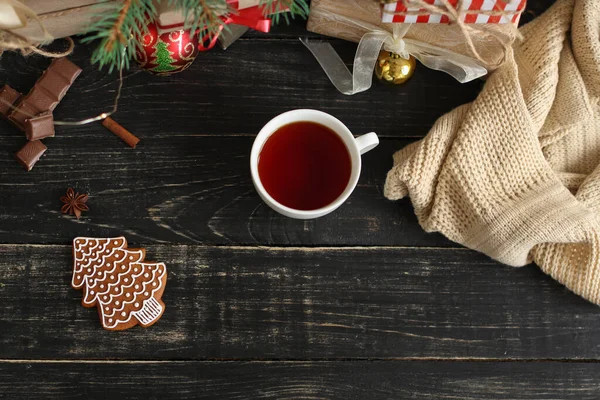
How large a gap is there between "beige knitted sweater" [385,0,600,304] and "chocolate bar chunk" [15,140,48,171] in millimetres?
508

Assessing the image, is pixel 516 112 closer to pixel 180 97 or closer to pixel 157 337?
pixel 180 97

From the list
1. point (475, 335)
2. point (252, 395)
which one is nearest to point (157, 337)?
point (252, 395)

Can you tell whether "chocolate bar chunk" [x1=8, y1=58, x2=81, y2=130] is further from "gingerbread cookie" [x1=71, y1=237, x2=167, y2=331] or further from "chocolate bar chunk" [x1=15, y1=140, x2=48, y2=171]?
"gingerbread cookie" [x1=71, y1=237, x2=167, y2=331]

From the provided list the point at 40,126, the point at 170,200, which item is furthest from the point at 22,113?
the point at 170,200

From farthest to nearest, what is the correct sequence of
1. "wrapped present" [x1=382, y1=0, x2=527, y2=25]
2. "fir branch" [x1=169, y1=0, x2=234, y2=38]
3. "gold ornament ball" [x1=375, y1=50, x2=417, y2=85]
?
"gold ornament ball" [x1=375, y1=50, x2=417, y2=85], "wrapped present" [x1=382, y1=0, x2=527, y2=25], "fir branch" [x1=169, y1=0, x2=234, y2=38]

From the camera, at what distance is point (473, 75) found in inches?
33.0

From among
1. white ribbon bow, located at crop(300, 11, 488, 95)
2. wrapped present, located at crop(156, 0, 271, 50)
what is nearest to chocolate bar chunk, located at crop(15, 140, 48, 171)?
wrapped present, located at crop(156, 0, 271, 50)

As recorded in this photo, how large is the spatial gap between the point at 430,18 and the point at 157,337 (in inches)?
22.9

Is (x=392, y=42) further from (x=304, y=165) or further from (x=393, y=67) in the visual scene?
(x=304, y=165)

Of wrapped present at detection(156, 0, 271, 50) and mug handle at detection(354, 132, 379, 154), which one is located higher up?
wrapped present at detection(156, 0, 271, 50)

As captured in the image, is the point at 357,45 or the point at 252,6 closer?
the point at 252,6

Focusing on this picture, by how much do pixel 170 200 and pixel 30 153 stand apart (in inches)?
8.3

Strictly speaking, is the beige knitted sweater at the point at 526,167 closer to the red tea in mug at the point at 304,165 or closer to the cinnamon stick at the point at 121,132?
the red tea in mug at the point at 304,165

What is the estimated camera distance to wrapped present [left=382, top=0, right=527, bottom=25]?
74 centimetres
